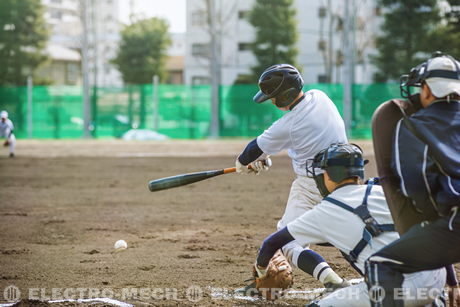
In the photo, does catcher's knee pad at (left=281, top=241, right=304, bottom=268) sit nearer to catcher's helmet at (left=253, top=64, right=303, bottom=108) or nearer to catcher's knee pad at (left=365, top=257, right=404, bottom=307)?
catcher's helmet at (left=253, top=64, right=303, bottom=108)

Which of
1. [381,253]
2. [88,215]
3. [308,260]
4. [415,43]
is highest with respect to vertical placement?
[415,43]

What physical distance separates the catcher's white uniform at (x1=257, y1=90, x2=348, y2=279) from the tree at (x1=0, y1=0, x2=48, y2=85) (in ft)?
132

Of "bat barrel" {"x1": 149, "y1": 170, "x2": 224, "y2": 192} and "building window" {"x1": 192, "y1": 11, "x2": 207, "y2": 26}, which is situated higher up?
"building window" {"x1": 192, "y1": 11, "x2": 207, "y2": 26}

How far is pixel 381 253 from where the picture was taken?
359 centimetres

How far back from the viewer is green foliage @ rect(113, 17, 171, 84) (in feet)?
162

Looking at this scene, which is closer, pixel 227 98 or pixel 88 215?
pixel 88 215

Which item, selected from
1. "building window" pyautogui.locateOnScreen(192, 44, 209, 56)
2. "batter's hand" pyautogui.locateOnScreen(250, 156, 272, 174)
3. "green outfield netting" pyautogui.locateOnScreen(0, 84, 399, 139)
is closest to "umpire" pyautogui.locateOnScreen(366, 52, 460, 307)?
"batter's hand" pyautogui.locateOnScreen(250, 156, 272, 174)

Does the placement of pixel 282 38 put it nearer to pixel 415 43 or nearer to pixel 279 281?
pixel 415 43

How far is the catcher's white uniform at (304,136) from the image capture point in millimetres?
5074

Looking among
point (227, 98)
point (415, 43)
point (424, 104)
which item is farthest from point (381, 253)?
point (415, 43)

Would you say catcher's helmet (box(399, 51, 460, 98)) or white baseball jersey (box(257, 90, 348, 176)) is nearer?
catcher's helmet (box(399, 51, 460, 98))

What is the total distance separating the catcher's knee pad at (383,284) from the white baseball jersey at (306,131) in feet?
5.38

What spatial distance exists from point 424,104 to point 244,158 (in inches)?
77.8

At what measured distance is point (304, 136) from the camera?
5090mm
